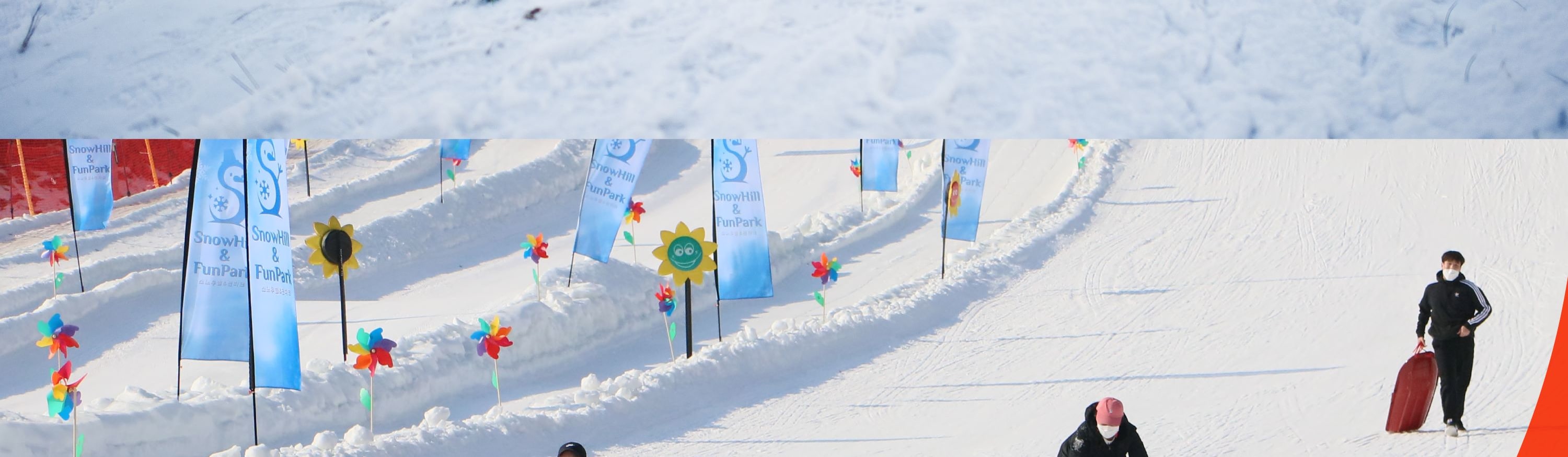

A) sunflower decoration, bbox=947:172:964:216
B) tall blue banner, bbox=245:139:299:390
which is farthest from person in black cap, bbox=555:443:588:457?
sunflower decoration, bbox=947:172:964:216

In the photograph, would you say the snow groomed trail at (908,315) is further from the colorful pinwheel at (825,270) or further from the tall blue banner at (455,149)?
the tall blue banner at (455,149)

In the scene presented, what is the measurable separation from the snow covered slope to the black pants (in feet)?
12.0

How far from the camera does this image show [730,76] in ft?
2.27

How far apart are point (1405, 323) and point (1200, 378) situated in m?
1.44

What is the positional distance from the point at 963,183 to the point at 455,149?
13.3 ft

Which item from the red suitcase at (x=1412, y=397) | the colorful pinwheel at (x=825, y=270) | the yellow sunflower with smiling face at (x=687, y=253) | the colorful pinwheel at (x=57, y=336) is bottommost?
the red suitcase at (x=1412, y=397)

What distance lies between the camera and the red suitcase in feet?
13.7

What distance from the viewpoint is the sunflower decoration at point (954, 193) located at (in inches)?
262

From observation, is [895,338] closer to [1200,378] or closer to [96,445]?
[1200,378]

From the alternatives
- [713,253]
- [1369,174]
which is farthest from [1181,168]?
[713,253]

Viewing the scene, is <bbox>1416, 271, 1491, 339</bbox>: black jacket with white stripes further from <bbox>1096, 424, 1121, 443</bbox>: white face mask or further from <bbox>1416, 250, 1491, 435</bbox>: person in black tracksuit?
<bbox>1096, 424, 1121, 443</bbox>: white face mask

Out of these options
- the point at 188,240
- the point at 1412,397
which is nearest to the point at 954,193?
the point at 1412,397

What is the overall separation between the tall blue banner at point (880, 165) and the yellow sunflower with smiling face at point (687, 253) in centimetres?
286

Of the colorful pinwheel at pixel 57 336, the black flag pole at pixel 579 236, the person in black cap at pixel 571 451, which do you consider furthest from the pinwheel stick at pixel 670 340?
the person in black cap at pixel 571 451
